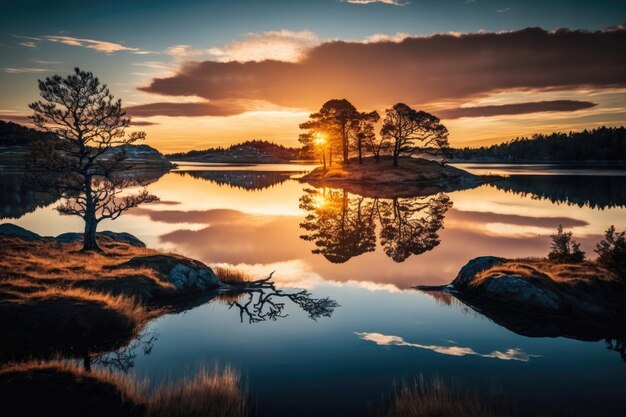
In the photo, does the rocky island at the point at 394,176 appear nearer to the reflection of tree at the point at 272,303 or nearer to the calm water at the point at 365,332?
the calm water at the point at 365,332

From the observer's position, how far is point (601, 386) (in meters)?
11.8

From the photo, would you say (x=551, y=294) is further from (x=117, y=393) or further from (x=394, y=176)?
(x=394, y=176)

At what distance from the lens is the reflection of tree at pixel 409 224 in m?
31.3

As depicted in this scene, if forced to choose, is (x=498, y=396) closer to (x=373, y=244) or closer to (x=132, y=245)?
(x=373, y=244)

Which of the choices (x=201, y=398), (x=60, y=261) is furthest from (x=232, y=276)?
(x=201, y=398)

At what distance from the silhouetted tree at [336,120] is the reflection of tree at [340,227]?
A: 40.9m

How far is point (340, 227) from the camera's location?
40312 millimetres

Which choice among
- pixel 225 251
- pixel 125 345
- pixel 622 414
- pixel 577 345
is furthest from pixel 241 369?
pixel 225 251

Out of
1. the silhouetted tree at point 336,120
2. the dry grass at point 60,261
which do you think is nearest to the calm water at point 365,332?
the dry grass at point 60,261

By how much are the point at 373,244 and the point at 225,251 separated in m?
12.2

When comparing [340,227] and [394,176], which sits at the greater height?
[394,176]

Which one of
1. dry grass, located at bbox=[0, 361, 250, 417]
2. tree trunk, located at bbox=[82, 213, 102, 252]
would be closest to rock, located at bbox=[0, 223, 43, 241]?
tree trunk, located at bbox=[82, 213, 102, 252]

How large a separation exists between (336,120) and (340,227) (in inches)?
2497

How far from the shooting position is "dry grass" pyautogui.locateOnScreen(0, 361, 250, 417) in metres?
9.24
